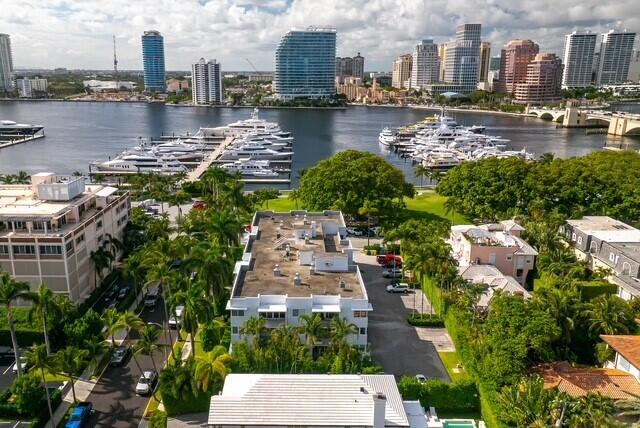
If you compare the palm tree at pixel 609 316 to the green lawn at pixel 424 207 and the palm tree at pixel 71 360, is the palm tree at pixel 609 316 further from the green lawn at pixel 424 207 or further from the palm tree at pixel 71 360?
the palm tree at pixel 71 360

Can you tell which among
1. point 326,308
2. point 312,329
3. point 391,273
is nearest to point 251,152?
point 391,273

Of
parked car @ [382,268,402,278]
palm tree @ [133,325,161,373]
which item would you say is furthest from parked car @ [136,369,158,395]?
parked car @ [382,268,402,278]

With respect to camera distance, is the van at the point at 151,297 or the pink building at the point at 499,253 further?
the pink building at the point at 499,253

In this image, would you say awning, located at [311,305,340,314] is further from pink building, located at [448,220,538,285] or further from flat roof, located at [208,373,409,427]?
pink building, located at [448,220,538,285]

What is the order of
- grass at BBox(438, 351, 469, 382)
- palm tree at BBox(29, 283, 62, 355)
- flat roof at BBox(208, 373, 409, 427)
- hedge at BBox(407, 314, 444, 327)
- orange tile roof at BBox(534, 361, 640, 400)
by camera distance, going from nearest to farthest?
flat roof at BBox(208, 373, 409, 427)
orange tile roof at BBox(534, 361, 640, 400)
palm tree at BBox(29, 283, 62, 355)
grass at BBox(438, 351, 469, 382)
hedge at BBox(407, 314, 444, 327)

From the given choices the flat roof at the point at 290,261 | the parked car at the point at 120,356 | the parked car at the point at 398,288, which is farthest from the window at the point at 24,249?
the parked car at the point at 398,288

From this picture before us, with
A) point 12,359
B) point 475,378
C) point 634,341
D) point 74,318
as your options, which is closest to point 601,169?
point 634,341
